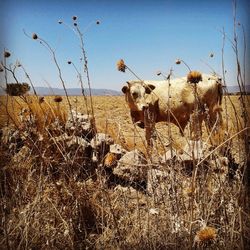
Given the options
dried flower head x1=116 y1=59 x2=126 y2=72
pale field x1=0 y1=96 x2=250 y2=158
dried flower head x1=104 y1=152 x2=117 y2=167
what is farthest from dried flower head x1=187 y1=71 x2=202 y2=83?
dried flower head x1=104 y1=152 x2=117 y2=167

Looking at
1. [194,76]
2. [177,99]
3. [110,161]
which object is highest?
[194,76]

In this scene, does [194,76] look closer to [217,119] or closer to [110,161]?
[217,119]

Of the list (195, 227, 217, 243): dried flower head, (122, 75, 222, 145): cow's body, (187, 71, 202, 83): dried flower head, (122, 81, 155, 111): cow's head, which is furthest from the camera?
(122, 75, 222, 145): cow's body

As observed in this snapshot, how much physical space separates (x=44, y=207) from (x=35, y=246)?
475 mm

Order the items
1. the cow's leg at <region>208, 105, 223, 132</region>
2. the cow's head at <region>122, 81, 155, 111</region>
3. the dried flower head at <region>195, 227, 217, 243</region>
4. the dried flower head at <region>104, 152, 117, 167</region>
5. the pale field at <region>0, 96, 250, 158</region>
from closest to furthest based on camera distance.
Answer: the dried flower head at <region>195, 227, 217, 243</region>, the cow's leg at <region>208, 105, 223, 132</region>, the pale field at <region>0, 96, 250, 158</region>, the dried flower head at <region>104, 152, 117, 167</region>, the cow's head at <region>122, 81, 155, 111</region>

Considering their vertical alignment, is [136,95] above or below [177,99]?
above

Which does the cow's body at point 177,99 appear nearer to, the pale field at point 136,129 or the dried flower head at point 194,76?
the pale field at point 136,129

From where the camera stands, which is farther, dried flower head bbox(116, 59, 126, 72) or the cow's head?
the cow's head

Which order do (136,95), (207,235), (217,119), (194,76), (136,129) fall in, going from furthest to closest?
(136,95), (136,129), (194,76), (217,119), (207,235)

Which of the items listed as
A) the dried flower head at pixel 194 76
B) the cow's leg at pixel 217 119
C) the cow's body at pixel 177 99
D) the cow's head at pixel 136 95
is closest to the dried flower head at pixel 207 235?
the cow's leg at pixel 217 119

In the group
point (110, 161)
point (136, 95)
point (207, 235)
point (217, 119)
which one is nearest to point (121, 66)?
point (110, 161)

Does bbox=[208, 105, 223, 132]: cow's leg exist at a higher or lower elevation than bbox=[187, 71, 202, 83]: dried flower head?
lower

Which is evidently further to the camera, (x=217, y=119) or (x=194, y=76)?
(x=194, y=76)

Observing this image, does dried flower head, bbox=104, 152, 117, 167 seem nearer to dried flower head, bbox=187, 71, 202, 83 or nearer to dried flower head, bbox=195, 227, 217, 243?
dried flower head, bbox=187, 71, 202, 83
